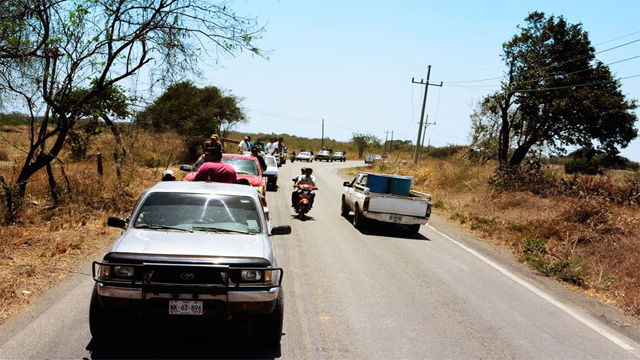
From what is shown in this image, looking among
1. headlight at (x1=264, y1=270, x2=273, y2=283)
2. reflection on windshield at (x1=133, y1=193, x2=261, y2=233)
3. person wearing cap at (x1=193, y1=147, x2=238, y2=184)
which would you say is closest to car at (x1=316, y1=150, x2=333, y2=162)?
person wearing cap at (x1=193, y1=147, x2=238, y2=184)

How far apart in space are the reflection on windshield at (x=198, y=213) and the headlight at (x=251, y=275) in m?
0.98

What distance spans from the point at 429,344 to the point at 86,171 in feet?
38.0

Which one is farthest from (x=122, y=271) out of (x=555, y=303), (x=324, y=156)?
(x=324, y=156)

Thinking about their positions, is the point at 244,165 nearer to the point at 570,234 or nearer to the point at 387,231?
the point at 387,231

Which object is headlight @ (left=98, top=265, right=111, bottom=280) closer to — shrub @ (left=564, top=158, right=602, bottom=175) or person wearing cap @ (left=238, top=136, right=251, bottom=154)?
person wearing cap @ (left=238, top=136, right=251, bottom=154)

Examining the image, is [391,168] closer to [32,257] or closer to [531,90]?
[531,90]

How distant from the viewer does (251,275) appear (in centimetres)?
485

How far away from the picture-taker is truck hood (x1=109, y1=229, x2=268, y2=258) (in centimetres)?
484

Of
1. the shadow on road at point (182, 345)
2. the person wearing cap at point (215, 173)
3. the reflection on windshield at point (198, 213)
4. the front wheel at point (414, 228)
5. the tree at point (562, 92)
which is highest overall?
the tree at point (562, 92)

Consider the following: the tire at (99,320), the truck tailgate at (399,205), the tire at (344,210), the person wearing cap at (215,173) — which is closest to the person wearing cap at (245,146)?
the tire at (344,210)

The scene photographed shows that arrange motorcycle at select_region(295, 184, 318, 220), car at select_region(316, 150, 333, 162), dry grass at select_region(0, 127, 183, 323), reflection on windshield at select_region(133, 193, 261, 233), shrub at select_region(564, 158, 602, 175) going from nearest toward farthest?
reflection on windshield at select_region(133, 193, 261, 233) < dry grass at select_region(0, 127, 183, 323) < motorcycle at select_region(295, 184, 318, 220) < shrub at select_region(564, 158, 602, 175) < car at select_region(316, 150, 333, 162)

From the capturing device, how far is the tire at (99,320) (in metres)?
4.85

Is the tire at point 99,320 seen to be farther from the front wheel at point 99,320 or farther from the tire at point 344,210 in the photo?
the tire at point 344,210

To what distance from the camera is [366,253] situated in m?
10.6
